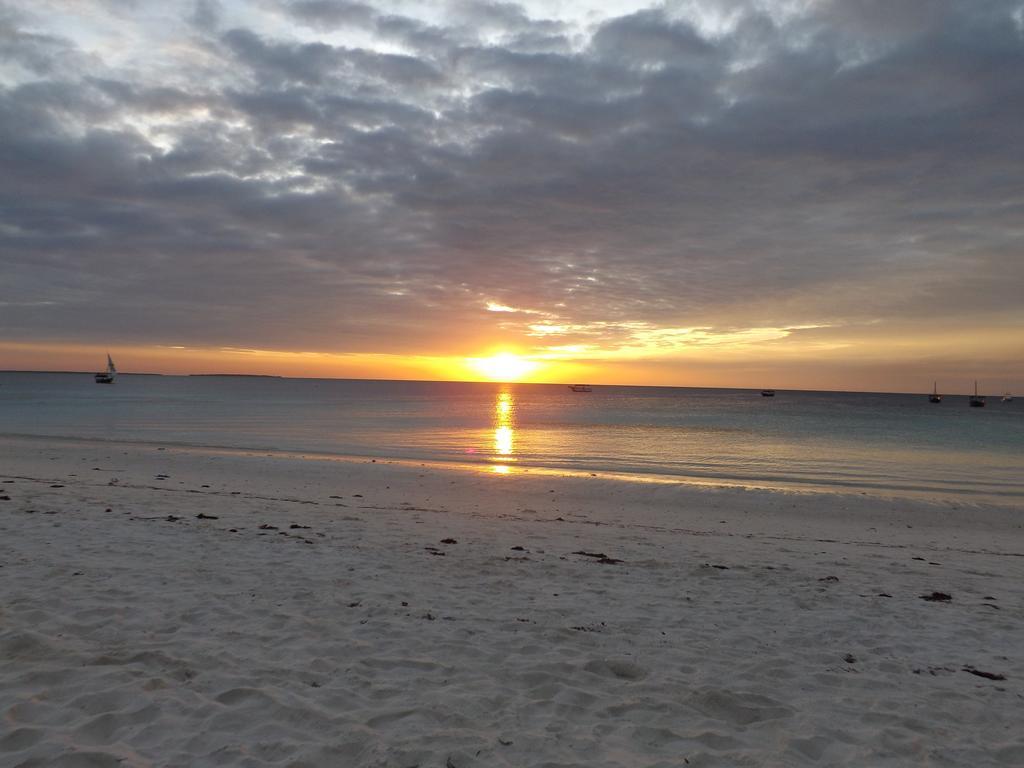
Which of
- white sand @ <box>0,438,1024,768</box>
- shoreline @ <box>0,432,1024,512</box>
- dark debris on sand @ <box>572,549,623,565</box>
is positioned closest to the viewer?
white sand @ <box>0,438,1024,768</box>

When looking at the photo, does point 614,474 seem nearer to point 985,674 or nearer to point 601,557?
point 601,557

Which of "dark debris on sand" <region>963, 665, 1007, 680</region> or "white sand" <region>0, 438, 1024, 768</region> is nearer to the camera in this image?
"white sand" <region>0, 438, 1024, 768</region>

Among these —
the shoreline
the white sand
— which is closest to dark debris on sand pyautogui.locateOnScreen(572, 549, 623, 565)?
the white sand

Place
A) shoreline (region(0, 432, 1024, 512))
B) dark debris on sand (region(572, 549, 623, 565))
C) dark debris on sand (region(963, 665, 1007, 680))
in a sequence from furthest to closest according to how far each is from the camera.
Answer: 1. shoreline (region(0, 432, 1024, 512))
2. dark debris on sand (region(572, 549, 623, 565))
3. dark debris on sand (region(963, 665, 1007, 680))

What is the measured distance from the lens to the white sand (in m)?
4.77

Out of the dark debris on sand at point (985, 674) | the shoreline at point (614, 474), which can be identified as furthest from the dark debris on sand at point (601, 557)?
the shoreline at point (614, 474)

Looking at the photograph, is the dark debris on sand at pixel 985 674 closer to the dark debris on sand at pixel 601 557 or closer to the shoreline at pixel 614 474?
the dark debris on sand at pixel 601 557

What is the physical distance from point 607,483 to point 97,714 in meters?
20.0

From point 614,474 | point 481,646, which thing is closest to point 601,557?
point 481,646

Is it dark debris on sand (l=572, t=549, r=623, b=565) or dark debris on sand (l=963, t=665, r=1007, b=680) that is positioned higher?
dark debris on sand (l=963, t=665, r=1007, b=680)

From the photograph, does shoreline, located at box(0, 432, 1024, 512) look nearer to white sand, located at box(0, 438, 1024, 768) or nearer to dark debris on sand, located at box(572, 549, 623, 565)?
white sand, located at box(0, 438, 1024, 768)

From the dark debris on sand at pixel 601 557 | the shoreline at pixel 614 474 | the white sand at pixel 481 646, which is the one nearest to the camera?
the white sand at pixel 481 646

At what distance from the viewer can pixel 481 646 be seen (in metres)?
6.58

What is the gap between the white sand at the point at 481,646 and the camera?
188 inches
